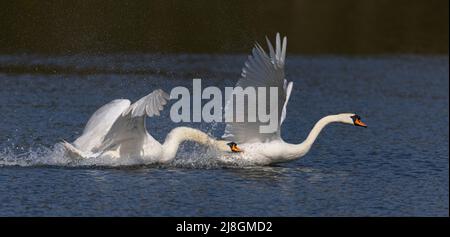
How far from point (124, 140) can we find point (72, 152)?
30.5 inches

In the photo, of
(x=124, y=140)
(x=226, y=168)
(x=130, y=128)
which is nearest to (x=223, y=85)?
(x=226, y=168)

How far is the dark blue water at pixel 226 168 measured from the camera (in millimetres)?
11633

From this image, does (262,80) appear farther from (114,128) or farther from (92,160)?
(92,160)

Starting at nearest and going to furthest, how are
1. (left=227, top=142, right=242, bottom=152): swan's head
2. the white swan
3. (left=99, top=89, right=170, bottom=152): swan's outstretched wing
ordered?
(left=99, top=89, right=170, bottom=152): swan's outstretched wing < the white swan < (left=227, top=142, right=242, bottom=152): swan's head

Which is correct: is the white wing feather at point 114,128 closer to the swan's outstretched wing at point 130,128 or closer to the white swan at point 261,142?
the swan's outstretched wing at point 130,128

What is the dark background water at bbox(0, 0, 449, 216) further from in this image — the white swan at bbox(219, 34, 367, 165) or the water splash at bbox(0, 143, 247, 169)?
the white swan at bbox(219, 34, 367, 165)

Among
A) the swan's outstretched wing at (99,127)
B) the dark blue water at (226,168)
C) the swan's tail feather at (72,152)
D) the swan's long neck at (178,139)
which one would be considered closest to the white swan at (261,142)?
the dark blue water at (226,168)

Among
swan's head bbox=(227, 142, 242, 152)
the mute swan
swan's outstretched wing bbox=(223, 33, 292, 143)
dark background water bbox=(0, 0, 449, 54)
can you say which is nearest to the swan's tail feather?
the mute swan

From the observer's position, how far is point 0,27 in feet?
93.8

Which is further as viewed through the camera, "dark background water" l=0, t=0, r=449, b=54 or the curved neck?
"dark background water" l=0, t=0, r=449, b=54

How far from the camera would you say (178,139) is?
44.1 feet

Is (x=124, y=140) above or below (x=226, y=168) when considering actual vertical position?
above

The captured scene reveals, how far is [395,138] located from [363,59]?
13520 millimetres

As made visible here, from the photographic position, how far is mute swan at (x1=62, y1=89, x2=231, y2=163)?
12.9m
